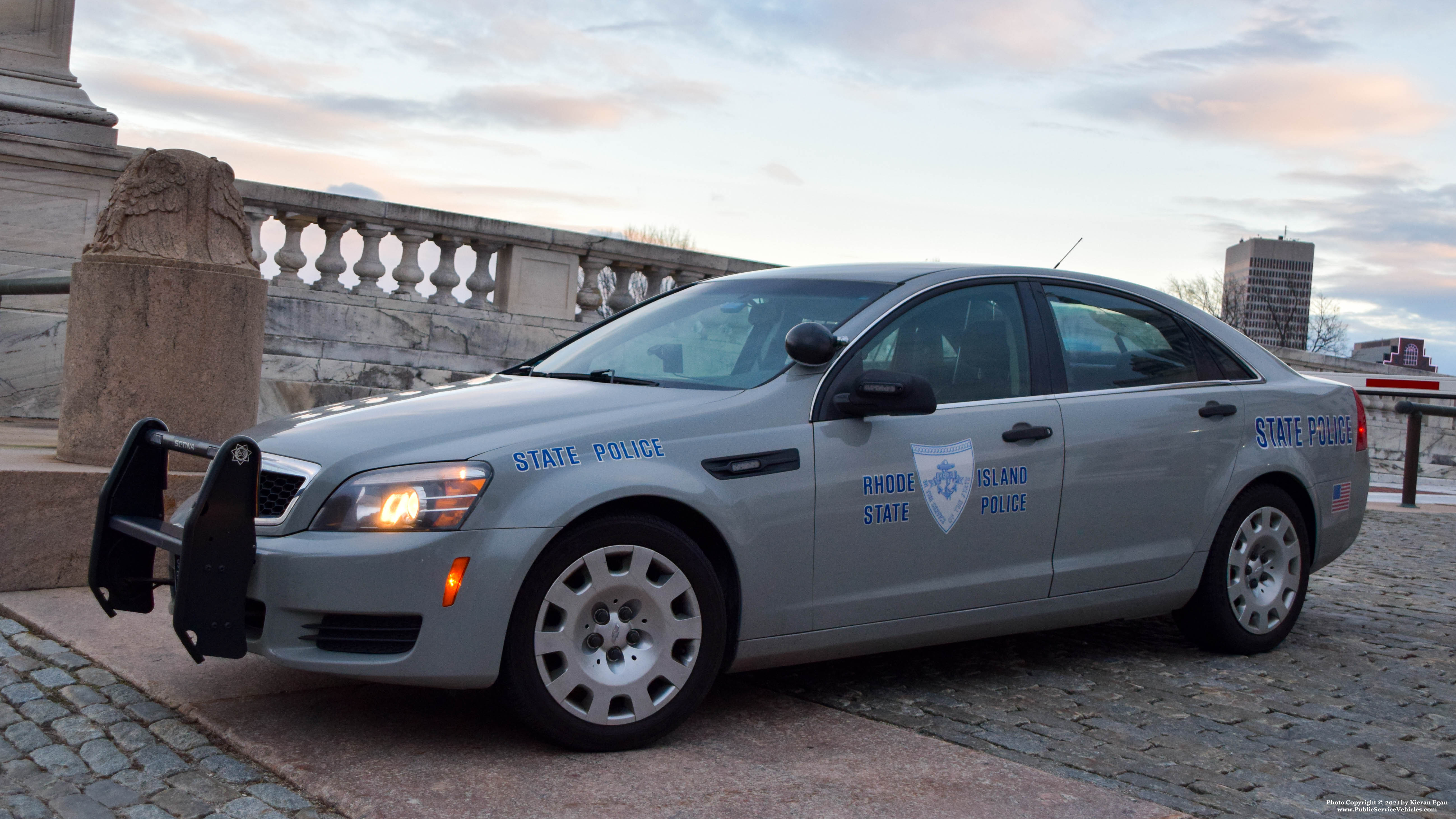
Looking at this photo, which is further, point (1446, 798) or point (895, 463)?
point (895, 463)

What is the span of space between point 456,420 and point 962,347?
1.88 m

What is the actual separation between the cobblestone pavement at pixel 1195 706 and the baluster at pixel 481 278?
7.16 m

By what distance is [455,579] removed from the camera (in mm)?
3564

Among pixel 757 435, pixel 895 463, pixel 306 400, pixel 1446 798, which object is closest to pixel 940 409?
pixel 895 463

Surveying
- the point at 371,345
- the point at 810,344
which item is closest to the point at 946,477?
the point at 810,344

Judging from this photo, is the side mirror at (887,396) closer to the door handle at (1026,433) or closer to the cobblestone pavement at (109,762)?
the door handle at (1026,433)

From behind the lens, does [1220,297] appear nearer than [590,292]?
No

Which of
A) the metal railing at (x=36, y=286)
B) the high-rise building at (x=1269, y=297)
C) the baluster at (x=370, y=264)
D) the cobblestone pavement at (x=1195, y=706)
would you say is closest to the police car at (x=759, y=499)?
the cobblestone pavement at (x=1195, y=706)

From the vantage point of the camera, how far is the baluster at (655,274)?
12.9 meters

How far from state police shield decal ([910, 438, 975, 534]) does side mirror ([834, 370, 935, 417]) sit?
21 centimetres

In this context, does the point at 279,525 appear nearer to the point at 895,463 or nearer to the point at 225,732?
the point at 225,732

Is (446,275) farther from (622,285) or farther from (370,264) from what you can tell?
(622,285)

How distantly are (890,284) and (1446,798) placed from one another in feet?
7.81

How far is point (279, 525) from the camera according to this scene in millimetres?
3705
